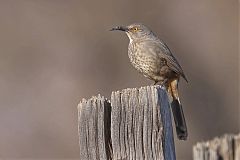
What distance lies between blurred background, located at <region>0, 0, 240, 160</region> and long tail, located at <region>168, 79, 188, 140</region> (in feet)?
13.2

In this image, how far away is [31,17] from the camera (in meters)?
15.1

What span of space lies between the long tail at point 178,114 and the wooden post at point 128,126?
1729 mm

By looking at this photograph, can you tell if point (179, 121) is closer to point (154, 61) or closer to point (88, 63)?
point (154, 61)

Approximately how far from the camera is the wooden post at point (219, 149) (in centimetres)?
455

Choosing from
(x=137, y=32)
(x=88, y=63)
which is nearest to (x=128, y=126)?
(x=137, y=32)

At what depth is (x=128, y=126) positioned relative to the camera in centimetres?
382

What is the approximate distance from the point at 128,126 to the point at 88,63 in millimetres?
9852

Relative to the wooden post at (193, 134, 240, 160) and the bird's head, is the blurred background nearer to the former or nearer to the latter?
the bird's head

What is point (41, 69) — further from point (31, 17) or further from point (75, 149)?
point (75, 149)

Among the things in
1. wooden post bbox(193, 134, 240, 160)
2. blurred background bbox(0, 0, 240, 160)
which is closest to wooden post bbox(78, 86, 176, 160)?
wooden post bbox(193, 134, 240, 160)

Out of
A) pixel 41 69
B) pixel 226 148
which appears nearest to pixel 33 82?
pixel 41 69

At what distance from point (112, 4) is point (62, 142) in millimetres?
3566

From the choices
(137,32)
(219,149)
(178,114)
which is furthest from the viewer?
(137,32)

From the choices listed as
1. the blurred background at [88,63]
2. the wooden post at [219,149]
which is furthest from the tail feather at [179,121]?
the blurred background at [88,63]
